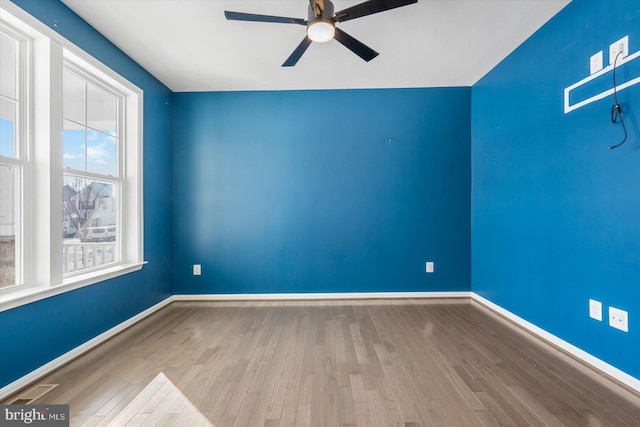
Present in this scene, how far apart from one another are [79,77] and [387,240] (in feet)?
11.1

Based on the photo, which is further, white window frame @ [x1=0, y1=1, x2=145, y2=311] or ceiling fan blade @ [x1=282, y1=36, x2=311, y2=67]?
ceiling fan blade @ [x1=282, y1=36, x2=311, y2=67]

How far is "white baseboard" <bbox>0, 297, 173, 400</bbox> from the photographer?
1784mm

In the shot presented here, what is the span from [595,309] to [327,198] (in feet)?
8.44

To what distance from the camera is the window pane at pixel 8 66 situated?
189 cm

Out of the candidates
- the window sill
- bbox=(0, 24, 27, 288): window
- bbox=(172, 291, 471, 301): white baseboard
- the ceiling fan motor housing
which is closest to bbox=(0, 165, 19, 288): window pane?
bbox=(0, 24, 27, 288): window

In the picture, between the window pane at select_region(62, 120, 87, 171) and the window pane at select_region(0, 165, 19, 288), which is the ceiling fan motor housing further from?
the window pane at select_region(0, 165, 19, 288)

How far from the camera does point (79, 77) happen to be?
2.48 m

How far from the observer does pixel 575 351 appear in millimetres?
2195

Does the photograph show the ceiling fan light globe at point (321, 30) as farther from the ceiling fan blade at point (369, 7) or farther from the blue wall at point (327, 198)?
the blue wall at point (327, 198)

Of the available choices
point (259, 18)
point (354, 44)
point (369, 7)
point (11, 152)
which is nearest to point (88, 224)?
point (11, 152)

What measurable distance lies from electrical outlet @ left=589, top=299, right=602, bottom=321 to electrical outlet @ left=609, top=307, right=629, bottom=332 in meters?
0.08

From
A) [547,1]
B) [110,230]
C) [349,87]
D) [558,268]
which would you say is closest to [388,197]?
[349,87]

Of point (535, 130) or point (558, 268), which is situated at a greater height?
point (535, 130)

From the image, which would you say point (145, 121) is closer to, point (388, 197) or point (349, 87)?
point (349, 87)
